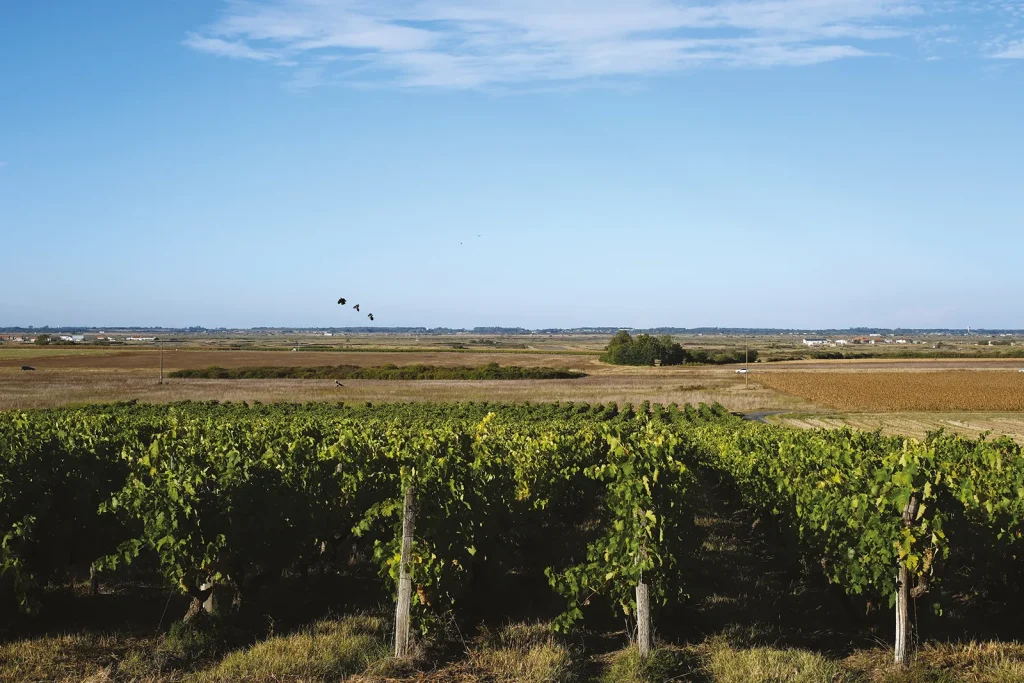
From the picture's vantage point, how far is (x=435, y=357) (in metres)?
A: 137

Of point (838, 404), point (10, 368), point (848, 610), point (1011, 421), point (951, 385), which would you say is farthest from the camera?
point (10, 368)

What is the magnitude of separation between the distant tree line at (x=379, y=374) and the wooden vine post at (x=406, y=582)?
81.5 metres

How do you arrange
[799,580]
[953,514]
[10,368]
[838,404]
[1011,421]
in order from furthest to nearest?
[10,368]
[838,404]
[1011,421]
[799,580]
[953,514]

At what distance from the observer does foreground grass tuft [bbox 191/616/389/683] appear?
8.11 meters

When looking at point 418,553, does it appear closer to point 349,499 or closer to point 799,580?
point 349,499

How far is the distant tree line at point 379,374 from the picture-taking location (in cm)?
9088

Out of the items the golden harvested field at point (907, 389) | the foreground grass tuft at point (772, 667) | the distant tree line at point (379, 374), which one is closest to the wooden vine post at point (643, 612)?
the foreground grass tuft at point (772, 667)

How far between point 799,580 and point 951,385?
230 ft

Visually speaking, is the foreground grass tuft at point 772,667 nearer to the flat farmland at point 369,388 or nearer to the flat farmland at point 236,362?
the flat farmland at point 369,388

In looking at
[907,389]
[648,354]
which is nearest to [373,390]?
[907,389]

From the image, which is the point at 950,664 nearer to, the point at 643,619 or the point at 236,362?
the point at 643,619

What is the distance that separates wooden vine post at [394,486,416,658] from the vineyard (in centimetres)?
2

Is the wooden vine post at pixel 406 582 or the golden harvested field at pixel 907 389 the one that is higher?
the wooden vine post at pixel 406 582

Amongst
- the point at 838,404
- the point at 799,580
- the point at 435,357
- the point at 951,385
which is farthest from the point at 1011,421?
the point at 435,357
